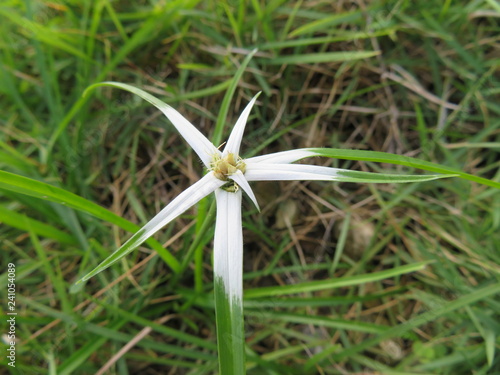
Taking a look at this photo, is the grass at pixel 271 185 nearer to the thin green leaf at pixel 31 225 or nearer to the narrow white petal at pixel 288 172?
the thin green leaf at pixel 31 225

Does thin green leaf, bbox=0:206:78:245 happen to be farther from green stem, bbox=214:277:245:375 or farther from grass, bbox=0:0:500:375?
green stem, bbox=214:277:245:375

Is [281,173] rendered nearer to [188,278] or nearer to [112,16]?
[188,278]

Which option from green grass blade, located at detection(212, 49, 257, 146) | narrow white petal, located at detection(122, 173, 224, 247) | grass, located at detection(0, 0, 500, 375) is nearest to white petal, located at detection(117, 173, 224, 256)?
narrow white petal, located at detection(122, 173, 224, 247)

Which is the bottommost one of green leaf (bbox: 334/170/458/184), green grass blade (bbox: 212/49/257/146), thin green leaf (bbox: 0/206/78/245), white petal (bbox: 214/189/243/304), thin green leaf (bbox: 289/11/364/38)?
white petal (bbox: 214/189/243/304)

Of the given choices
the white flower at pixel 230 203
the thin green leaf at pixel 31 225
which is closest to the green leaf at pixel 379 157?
the white flower at pixel 230 203

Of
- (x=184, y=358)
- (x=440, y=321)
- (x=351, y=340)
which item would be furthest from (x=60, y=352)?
(x=440, y=321)

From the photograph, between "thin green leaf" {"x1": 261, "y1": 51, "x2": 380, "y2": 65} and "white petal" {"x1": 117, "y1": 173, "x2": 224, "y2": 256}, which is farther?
"thin green leaf" {"x1": 261, "y1": 51, "x2": 380, "y2": 65}
